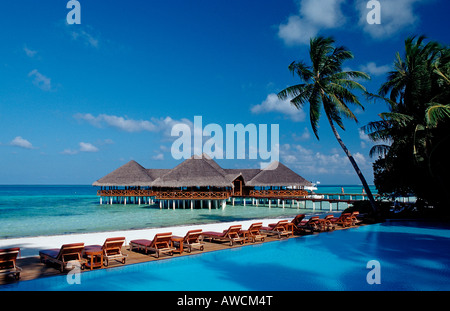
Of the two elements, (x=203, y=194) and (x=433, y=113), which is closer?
(x=433, y=113)

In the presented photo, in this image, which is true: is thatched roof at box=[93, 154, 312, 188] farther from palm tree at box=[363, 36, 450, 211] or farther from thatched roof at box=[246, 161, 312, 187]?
palm tree at box=[363, 36, 450, 211]

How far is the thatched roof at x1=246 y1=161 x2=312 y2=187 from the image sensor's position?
36.6 meters

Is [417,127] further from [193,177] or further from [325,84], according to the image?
[193,177]

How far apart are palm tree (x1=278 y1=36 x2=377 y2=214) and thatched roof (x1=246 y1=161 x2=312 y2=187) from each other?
1870 centimetres

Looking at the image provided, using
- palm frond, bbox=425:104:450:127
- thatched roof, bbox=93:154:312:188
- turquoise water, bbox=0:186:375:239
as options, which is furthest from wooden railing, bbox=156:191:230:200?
palm frond, bbox=425:104:450:127

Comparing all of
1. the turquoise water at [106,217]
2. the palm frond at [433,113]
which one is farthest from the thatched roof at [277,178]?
the palm frond at [433,113]

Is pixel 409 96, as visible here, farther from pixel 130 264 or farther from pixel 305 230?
pixel 130 264

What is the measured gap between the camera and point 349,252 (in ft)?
33.3

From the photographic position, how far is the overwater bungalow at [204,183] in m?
32.8

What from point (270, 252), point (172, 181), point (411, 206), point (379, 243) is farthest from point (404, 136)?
point (172, 181)

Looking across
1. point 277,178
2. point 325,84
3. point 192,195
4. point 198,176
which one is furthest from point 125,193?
point 325,84

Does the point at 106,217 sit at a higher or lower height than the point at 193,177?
lower

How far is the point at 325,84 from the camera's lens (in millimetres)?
17125

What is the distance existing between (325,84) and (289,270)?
1185 centimetres
